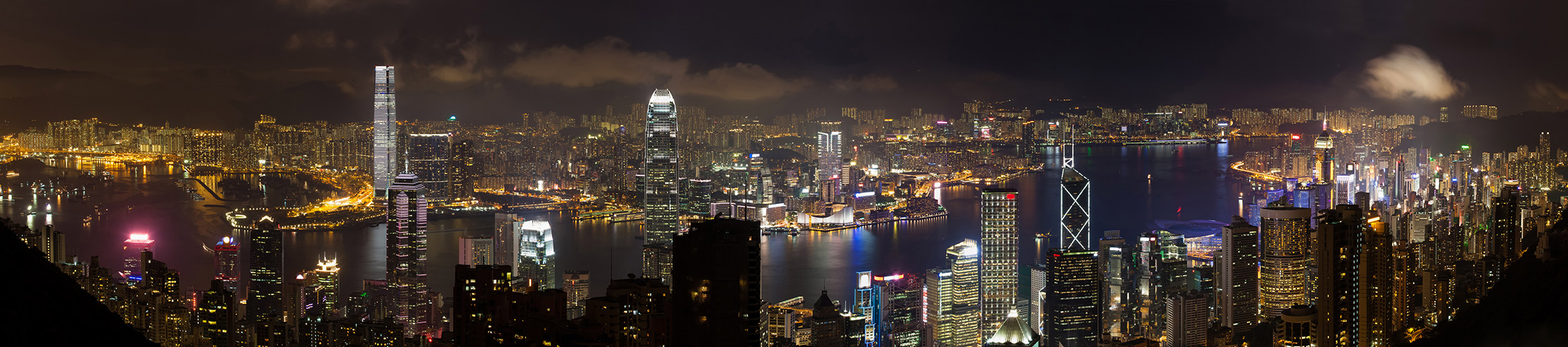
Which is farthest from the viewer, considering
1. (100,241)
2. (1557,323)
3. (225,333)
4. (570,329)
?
(100,241)

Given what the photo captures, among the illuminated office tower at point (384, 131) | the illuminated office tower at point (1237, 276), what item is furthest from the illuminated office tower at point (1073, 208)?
the illuminated office tower at point (384, 131)

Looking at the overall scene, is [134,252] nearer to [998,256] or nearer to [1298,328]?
[998,256]

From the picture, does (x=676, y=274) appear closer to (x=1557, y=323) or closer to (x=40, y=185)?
(x=1557, y=323)

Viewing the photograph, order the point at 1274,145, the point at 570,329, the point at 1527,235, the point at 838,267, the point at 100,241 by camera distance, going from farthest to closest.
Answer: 1. the point at 1274,145
2. the point at 838,267
3. the point at 100,241
4. the point at 1527,235
5. the point at 570,329

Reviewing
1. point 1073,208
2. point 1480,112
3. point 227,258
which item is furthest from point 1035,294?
point 227,258

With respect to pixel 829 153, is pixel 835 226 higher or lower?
lower

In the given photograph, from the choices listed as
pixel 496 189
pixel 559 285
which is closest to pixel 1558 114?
pixel 559 285

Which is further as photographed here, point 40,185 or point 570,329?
point 40,185
